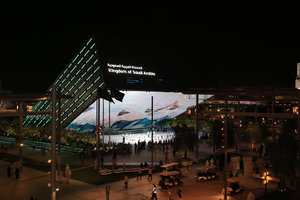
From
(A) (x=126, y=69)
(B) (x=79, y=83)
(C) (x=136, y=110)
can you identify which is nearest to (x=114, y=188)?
(C) (x=136, y=110)

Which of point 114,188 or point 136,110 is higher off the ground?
point 136,110

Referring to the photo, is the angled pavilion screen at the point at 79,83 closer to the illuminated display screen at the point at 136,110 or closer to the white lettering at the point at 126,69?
the illuminated display screen at the point at 136,110

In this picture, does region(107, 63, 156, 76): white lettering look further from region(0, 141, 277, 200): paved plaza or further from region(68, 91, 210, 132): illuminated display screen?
region(0, 141, 277, 200): paved plaza

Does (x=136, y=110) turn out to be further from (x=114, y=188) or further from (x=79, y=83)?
(x=114, y=188)

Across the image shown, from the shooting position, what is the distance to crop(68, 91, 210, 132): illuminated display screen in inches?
1864

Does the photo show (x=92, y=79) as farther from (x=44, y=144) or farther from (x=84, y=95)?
(x=44, y=144)

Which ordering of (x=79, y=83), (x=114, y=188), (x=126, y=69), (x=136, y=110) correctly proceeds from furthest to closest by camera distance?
(x=126, y=69) < (x=136, y=110) < (x=79, y=83) < (x=114, y=188)

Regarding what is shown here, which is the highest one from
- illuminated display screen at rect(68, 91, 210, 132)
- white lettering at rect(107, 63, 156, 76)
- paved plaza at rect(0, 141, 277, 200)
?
white lettering at rect(107, 63, 156, 76)

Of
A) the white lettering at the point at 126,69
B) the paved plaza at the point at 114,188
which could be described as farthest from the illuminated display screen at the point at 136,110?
the paved plaza at the point at 114,188

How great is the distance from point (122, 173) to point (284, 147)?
12860 mm

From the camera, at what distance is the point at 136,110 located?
50.7 metres

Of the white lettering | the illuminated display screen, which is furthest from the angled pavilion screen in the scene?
the white lettering

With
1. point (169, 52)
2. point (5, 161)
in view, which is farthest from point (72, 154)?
point (169, 52)

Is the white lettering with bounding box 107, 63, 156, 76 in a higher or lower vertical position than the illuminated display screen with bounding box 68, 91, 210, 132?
higher
